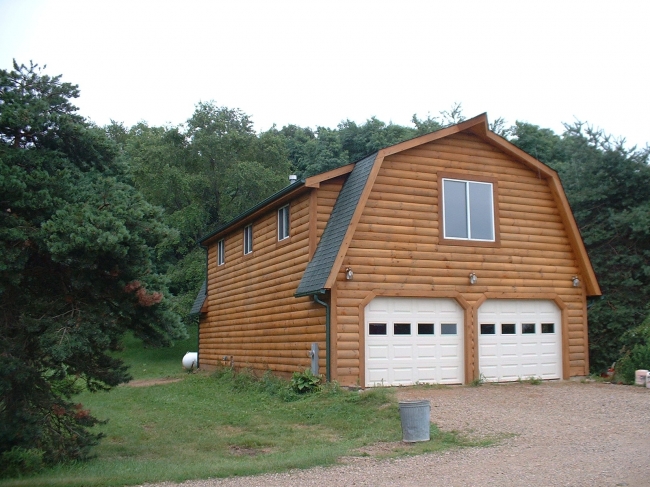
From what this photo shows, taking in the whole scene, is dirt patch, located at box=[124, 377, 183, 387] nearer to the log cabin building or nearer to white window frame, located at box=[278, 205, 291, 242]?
the log cabin building

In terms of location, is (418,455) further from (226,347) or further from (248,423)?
(226,347)

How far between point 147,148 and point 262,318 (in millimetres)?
22462

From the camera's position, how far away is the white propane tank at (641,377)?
15977 millimetres

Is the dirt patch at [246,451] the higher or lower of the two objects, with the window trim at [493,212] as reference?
lower

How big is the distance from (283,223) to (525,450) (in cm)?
1004

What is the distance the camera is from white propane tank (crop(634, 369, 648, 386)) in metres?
16.0

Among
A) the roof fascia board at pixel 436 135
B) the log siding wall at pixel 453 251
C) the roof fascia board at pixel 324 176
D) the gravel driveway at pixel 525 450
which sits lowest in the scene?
the gravel driveway at pixel 525 450

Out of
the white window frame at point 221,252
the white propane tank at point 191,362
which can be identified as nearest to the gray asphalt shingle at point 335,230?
the white window frame at point 221,252

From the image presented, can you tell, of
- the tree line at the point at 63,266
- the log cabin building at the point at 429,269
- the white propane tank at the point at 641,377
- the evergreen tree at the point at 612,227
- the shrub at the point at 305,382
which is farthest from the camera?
the evergreen tree at the point at 612,227

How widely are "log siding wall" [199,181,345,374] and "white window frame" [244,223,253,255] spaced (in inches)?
8.7

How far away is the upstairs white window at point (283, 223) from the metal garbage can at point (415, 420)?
27.6ft

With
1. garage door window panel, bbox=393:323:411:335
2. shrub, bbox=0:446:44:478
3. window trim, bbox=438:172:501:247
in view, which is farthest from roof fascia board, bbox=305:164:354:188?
shrub, bbox=0:446:44:478

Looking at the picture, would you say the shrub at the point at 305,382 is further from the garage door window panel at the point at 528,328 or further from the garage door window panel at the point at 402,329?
the garage door window panel at the point at 528,328

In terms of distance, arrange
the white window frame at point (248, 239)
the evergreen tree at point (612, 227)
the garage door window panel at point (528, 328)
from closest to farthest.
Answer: the garage door window panel at point (528, 328)
the white window frame at point (248, 239)
the evergreen tree at point (612, 227)
